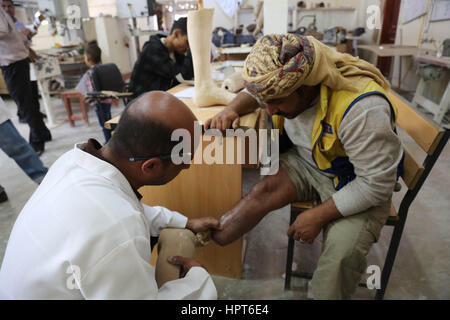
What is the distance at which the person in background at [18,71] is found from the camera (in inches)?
101

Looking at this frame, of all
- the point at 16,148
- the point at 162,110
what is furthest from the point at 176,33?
the point at 162,110

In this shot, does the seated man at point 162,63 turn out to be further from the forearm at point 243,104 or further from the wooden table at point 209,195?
the forearm at point 243,104

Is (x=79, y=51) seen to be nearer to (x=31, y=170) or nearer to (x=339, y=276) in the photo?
(x=31, y=170)

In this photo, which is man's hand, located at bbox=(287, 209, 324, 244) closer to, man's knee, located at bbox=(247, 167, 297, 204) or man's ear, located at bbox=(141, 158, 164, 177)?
man's knee, located at bbox=(247, 167, 297, 204)

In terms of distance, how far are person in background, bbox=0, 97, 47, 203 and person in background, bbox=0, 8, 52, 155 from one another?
35.7 inches

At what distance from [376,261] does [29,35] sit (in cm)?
399

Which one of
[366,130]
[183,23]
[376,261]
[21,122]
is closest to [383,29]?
[183,23]

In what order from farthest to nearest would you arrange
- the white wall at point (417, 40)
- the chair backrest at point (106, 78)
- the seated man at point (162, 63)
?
the white wall at point (417, 40) < the chair backrest at point (106, 78) < the seated man at point (162, 63)

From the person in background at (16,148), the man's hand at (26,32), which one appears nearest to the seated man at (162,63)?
the person in background at (16,148)

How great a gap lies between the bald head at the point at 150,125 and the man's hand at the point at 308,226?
54 cm

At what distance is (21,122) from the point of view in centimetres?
393

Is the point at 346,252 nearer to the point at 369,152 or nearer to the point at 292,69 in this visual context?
the point at 369,152

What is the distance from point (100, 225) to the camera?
22.6 inches

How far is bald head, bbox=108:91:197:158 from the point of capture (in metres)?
0.71
